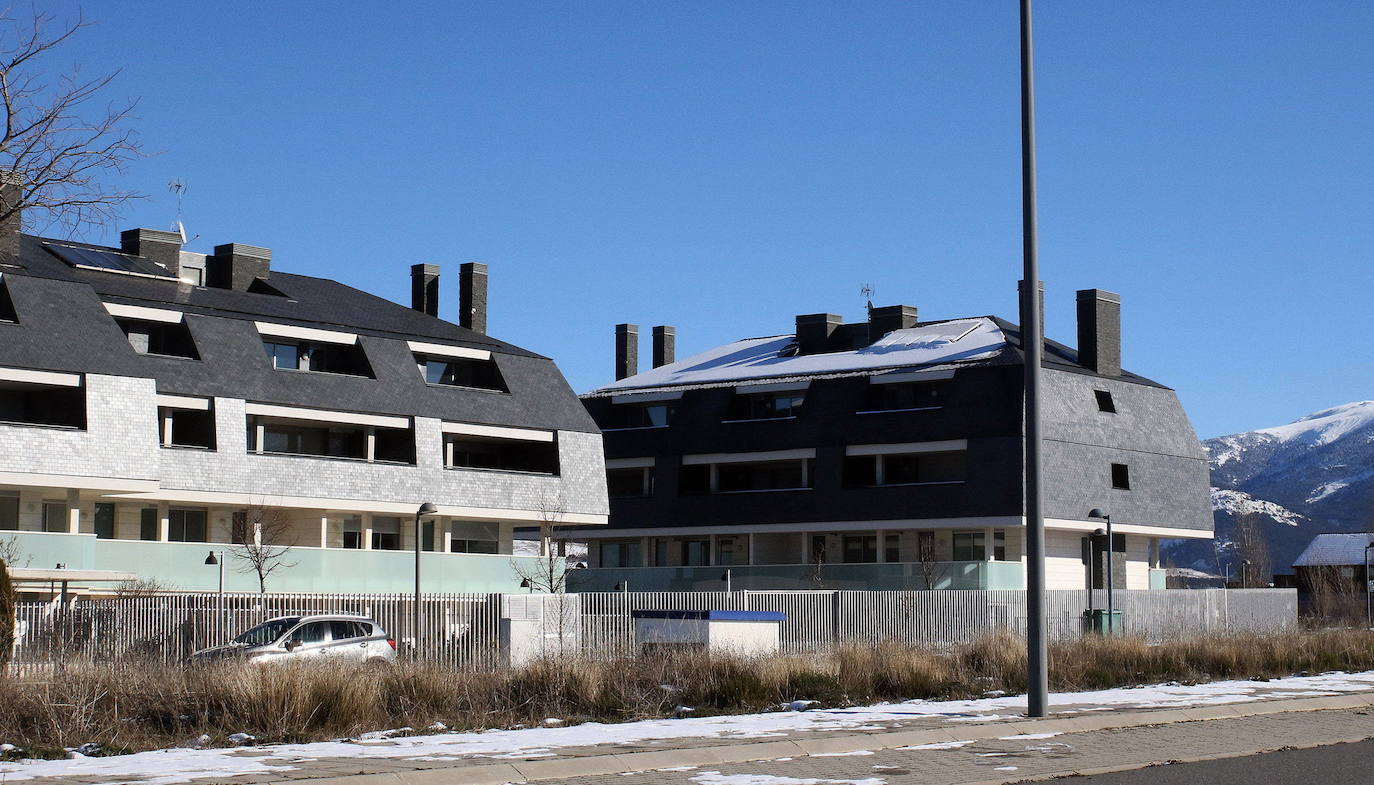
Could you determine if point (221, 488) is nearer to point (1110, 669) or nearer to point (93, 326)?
point (93, 326)

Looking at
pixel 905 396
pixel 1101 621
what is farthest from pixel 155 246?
pixel 1101 621

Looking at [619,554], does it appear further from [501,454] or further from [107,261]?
[107,261]

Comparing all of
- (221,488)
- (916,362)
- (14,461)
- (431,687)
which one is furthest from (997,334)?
(431,687)

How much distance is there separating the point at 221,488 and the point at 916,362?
1056 inches

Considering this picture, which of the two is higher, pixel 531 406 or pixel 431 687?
pixel 531 406

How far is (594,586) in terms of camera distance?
6181 centimetres

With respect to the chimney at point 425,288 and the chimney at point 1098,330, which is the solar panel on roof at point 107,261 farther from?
the chimney at point 1098,330

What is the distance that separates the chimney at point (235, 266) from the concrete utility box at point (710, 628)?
24.9 meters

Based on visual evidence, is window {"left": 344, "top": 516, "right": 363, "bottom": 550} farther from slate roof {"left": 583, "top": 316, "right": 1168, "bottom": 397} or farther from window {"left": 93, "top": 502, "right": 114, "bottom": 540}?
slate roof {"left": 583, "top": 316, "right": 1168, "bottom": 397}

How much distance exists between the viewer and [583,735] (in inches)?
690

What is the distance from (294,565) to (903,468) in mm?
25273

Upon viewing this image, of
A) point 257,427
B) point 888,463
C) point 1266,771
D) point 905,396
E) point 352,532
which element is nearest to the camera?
point 1266,771

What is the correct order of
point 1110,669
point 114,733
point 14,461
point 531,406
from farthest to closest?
1. point 531,406
2. point 14,461
3. point 1110,669
4. point 114,733

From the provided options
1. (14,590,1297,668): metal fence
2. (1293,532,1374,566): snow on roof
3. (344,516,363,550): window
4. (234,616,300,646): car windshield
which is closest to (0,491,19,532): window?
(14,590,1297,668): metal fence
